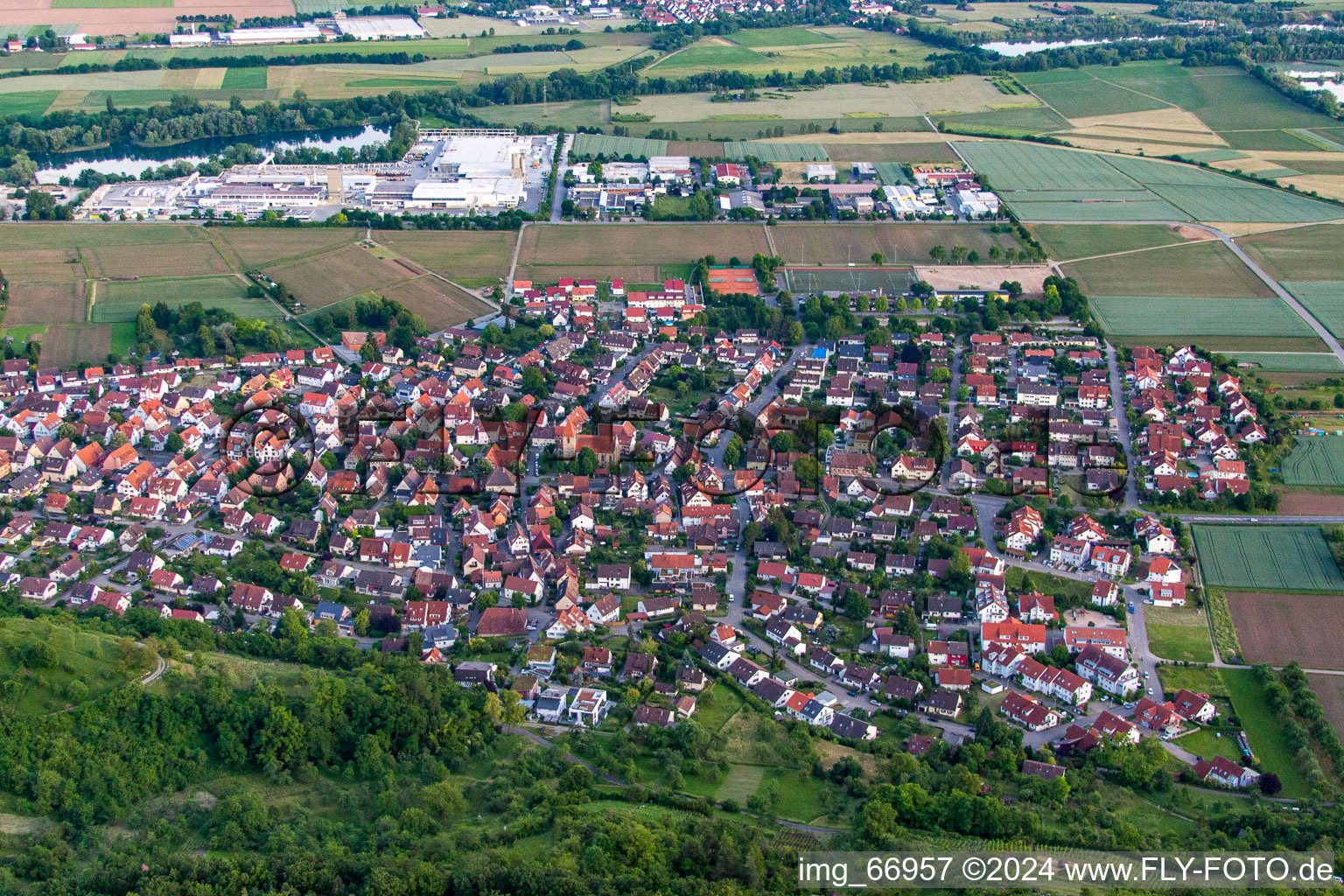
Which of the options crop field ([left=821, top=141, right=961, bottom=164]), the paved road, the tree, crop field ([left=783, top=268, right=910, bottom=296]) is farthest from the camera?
crop field ([left=821, top=141, right=961, bottom=164])

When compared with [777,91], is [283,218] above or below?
below

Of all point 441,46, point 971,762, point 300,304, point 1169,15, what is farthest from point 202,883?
point 1169,15

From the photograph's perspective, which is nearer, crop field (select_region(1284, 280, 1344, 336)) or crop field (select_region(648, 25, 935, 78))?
crop field (select_region(1284, 280, 1344, 336))

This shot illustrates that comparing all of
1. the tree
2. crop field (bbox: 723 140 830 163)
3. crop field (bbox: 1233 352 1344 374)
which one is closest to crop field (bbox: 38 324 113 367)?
the tree

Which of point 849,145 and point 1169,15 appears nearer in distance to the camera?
point 849,145

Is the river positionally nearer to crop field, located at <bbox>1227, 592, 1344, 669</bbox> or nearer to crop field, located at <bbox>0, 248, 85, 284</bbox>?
crop field, located at <bbox>0, 248, 85, 284</bbox>

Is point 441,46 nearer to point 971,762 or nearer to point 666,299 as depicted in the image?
point 666,299

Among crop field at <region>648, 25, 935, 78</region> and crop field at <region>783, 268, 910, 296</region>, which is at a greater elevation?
crop field at <region>648, 25, 935, 78</region>
